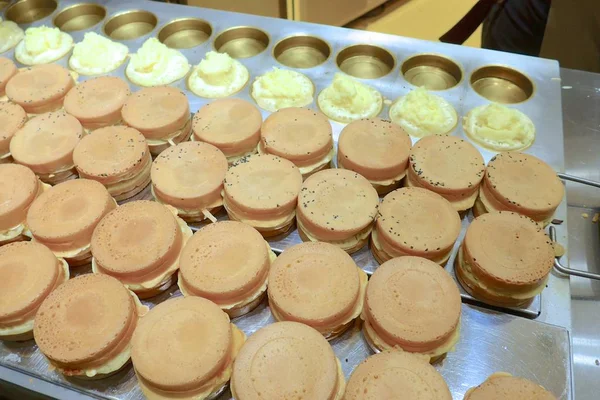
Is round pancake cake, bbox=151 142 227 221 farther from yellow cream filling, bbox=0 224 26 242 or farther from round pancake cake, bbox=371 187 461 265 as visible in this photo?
round pancake cake, bbox=371 187 461 265

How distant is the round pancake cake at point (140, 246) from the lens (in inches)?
81.7

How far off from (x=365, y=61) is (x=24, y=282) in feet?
8.14

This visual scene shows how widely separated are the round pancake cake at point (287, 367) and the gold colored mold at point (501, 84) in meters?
2.06

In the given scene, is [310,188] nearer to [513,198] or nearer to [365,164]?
[365,164]

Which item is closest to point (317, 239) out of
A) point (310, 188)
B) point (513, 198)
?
point (310, 188)

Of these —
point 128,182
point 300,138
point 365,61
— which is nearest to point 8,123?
point 128,182

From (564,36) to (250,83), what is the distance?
2565 mm

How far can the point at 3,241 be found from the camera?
7.71 feet

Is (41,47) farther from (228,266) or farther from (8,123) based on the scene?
(228,266)

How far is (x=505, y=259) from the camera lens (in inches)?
79.4

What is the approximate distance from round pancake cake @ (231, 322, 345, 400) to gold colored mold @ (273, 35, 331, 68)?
214cm

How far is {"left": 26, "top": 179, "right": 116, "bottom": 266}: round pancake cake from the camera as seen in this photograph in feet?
7.25

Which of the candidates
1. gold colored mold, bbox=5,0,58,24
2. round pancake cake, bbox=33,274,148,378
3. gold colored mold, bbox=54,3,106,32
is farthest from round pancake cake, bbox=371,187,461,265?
gold colored mold, bbox=5,0,58,24

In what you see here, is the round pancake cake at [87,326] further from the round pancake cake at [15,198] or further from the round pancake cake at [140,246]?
the round pancake cake at [15,198]
